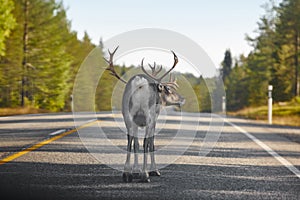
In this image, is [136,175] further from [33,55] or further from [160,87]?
[33,55]

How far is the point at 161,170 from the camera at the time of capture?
7191 millimetres

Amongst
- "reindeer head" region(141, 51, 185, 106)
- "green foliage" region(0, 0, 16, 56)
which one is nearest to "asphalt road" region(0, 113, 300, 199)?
"reindeer head" region(141, 51, 185, 106)

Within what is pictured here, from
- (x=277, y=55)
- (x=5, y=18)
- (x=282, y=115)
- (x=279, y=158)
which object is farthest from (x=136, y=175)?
(x=277, y=55)

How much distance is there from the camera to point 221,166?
7562mm

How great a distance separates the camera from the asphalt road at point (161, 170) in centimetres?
549

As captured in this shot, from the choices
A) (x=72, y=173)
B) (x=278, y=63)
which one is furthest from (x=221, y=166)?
(x=278, y=63)

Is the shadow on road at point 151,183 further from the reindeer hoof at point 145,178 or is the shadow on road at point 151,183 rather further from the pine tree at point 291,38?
the pine tree at point 291,38

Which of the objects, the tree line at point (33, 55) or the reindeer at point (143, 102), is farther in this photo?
the tree line at point (33, 55)

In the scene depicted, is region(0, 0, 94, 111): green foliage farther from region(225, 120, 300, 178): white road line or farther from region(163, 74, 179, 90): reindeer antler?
region(163, 74, 179, 90): reindeer antler

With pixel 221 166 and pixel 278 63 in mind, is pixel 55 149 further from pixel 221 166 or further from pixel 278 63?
pixel 278 63

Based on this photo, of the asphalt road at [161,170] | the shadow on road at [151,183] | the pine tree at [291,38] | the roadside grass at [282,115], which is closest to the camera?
the shadow on road at [151,183]

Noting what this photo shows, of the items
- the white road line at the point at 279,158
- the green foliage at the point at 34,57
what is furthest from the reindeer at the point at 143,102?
the green foliage at the point at 34,57

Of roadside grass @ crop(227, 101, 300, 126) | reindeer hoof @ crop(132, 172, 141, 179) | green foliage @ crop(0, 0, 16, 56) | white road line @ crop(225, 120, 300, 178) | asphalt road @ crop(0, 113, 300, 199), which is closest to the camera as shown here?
asphalt road @ crop(0, 113, 300, 199)

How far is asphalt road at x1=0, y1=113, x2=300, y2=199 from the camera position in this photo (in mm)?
5492
